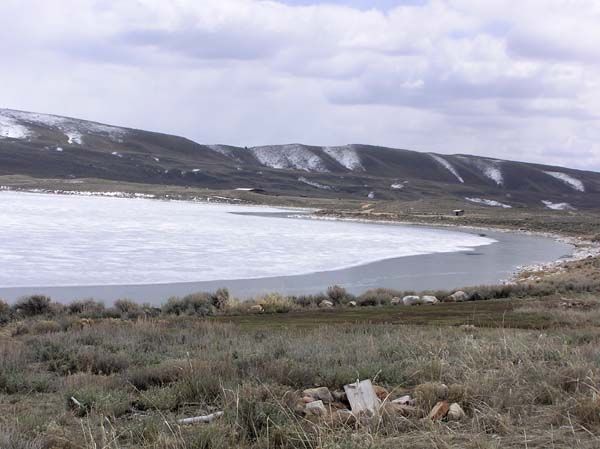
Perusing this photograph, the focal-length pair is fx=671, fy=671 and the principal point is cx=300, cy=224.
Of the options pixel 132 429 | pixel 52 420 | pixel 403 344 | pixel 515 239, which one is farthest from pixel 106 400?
pixel 515 239

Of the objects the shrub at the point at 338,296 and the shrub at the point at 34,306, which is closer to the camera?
the shrub at the point at 34,306

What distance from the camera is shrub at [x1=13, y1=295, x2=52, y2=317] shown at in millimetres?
14892

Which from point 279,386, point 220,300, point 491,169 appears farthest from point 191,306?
point 491,169

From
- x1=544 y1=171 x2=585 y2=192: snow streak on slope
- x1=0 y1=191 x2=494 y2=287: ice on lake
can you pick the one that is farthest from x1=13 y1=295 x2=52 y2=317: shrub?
x1=544 y1=171 x2=585 y2=192: snow streak on slope

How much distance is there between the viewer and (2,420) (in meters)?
5.39

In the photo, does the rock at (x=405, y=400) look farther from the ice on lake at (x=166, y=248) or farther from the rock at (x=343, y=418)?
the ice on lake at (x=166, y=248)

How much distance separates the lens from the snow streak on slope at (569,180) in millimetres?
169000

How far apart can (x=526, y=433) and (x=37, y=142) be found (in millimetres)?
167429

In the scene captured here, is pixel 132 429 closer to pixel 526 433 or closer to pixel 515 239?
pixel 526 433

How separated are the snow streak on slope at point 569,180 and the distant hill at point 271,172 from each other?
0.81 feet

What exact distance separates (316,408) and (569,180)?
183039 millimetres

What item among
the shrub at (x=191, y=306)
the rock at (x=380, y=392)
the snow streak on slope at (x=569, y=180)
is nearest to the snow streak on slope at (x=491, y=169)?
the snow streak on slope at (x=569, y=180)

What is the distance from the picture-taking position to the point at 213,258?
2775 cm

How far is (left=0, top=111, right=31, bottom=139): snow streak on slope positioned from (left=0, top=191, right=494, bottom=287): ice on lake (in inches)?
5307
